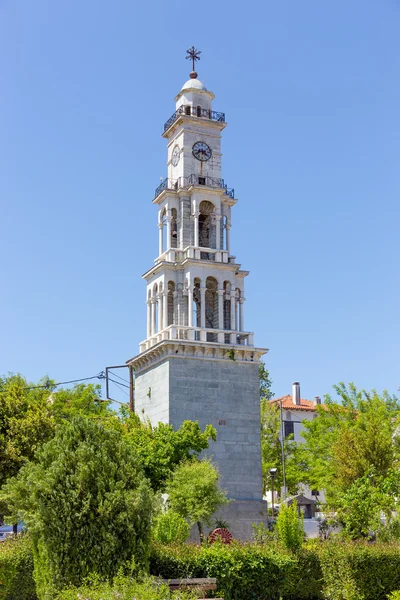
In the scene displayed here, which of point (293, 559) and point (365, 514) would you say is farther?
point (365, 514)

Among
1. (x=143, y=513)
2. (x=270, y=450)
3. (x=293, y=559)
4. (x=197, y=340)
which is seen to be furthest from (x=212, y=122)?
(x=143, y=513)

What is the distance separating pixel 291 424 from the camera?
7688 cm

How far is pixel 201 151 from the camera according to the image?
155 ft

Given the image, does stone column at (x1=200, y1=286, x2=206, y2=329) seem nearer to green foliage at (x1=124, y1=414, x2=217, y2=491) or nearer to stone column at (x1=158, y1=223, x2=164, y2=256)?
stone column at (x1=158, y1=223, x2=164, y2=256)

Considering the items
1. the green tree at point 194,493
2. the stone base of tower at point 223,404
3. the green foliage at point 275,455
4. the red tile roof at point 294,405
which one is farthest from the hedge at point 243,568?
the red tile roof at point 294,405

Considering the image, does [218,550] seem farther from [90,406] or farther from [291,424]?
[291,424]

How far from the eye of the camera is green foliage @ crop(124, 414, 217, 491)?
1384 inches

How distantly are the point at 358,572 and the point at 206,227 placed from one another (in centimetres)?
2803

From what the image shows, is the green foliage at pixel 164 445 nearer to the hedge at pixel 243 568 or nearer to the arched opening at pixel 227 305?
the arched opening at pixel 227 305

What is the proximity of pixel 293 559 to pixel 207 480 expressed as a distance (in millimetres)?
11543

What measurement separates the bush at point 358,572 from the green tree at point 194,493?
1064 centimetres

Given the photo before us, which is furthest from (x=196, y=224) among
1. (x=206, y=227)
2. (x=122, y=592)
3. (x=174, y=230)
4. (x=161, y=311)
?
(x=122, y=592)

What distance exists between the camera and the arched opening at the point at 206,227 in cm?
4628

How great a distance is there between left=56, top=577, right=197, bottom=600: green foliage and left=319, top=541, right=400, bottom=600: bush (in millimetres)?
8422
